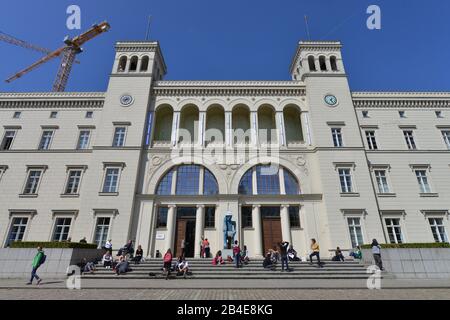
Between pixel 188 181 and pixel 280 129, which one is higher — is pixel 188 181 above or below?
below

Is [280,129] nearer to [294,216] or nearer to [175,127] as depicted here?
[294,216]

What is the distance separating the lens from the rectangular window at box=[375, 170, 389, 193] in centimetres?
2488

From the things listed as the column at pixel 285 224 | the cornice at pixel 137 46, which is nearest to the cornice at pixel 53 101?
the cornice at pixel 137 46

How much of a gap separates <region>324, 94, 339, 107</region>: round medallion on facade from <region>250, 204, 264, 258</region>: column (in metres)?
14.8

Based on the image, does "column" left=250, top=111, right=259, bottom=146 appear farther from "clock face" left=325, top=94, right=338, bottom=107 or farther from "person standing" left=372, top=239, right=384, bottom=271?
"person standing" left=372, top=239, right=384, bottom=271

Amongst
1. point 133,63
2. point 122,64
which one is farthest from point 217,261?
point 122,64

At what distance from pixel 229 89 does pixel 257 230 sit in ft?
54.9

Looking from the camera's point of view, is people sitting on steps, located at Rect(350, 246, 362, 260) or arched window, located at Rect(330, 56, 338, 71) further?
arched window, located at Rect(330, 56, 338, 71)

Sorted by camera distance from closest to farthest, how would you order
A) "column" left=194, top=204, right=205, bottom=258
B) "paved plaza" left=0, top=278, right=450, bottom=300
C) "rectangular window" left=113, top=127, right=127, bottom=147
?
1. "paved plaza" left=0, top=278, right=450, bottom=300
2. "column" left=194, top=204, right=205, bottom=258
3. "rectangular window" left=113, top=127, right=127, bottom=147

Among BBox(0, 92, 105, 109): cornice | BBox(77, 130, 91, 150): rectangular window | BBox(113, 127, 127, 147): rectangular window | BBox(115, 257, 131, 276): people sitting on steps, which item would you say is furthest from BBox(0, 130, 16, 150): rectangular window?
BBox(115, 257, 131, 276): people sitting on steps

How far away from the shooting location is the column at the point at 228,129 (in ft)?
89.2

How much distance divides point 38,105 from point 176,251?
2410cm

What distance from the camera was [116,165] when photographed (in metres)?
24.8

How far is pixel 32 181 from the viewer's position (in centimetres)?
2534
